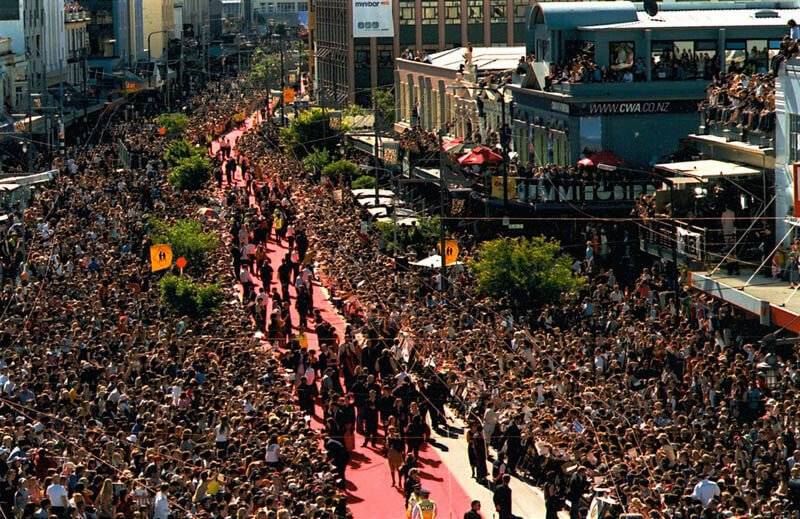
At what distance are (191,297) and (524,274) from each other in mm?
7515

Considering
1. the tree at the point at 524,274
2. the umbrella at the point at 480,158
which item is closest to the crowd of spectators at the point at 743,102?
the tree at the point at 524,274

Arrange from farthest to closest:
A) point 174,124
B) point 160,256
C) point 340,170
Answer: point 174,124 < point 340,170 < point 160,256

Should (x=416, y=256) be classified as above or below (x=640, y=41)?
below

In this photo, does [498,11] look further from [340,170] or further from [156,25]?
[156,25]

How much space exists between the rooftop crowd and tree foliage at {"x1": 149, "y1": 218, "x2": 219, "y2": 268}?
0.38m

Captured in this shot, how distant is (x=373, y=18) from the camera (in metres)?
115

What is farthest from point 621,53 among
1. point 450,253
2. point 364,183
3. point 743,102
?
point 450,253

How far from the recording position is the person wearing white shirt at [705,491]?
27.4 m

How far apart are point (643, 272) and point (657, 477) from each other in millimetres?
19535

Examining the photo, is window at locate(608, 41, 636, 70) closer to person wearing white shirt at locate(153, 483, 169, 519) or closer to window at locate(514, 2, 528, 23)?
person wearing white shirt at locate(153, 483, 169, 519)

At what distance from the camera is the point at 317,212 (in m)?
62.6

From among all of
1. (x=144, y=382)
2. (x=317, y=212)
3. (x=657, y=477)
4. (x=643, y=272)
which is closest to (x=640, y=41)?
(x=317, y=212)

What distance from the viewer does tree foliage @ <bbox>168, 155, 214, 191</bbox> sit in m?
77.7

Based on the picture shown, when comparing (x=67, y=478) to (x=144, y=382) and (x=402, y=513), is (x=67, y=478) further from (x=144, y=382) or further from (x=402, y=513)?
(x=144, y=382)
